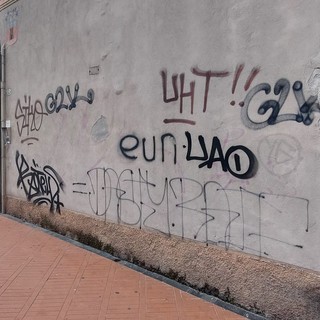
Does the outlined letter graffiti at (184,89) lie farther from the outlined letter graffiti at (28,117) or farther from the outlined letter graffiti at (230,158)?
the outlined letter graffiti at (28,117)

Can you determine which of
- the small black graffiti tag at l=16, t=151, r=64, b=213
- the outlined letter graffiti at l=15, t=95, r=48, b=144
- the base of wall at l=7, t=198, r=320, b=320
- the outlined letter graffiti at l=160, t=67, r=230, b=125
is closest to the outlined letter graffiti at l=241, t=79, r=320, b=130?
the outlined letter graffiti at l=160, t=67, r=230, b=125

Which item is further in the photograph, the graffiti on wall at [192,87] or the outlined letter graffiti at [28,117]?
the outlined letter graffiti at [28,117]

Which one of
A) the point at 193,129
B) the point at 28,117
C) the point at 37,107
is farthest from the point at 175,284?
the point at 28,117

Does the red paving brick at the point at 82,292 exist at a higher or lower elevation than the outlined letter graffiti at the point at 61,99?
lower

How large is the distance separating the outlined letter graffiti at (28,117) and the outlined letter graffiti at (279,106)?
3.86 meters

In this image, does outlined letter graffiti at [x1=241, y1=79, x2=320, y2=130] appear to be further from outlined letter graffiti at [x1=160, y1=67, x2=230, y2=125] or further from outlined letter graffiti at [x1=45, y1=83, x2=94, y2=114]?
outlined letter graffiti at [x1=45, y1=83, x2=94, y2=114]

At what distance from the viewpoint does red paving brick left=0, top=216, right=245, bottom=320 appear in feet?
12.1

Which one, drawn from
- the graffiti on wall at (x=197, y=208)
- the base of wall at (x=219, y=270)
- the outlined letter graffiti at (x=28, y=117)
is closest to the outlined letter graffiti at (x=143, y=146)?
the graffiti on wall at (x=197, y=208)

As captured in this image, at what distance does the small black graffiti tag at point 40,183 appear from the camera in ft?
20.8

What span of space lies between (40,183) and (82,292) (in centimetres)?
301

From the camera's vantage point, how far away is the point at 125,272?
468 centimetres

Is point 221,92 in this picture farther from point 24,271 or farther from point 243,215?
point 24,271

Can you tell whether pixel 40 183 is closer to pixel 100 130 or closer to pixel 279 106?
pixel 100 130

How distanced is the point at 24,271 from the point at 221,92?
3025mm
